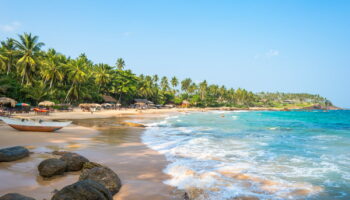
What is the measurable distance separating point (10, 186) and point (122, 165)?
3567mm

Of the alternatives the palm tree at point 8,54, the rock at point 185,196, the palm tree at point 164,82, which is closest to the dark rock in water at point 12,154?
the rock at point 185,196

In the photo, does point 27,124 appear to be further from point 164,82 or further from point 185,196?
point 164,82

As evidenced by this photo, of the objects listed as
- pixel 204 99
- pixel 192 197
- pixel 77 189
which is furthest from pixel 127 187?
pixel 204 99

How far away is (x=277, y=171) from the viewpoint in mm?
9289

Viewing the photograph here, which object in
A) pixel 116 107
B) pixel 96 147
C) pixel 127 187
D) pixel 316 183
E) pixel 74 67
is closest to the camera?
pixel 127 187

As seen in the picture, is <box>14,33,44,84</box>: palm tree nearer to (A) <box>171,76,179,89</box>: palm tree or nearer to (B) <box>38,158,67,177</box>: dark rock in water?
(B) <box>38,158,67,177</box>: dark rock in water

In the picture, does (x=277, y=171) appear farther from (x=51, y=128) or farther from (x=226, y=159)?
(x=51, y=128)

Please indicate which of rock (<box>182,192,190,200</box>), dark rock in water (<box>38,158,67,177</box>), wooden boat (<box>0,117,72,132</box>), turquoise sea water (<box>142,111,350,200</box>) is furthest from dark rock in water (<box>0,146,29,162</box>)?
wooden boat (<box>0,117,72,132</box>)

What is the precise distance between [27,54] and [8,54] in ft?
14.0

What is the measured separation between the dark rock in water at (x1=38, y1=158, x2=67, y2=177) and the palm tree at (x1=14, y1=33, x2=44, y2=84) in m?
39.2

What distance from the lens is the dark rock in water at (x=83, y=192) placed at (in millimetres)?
4219

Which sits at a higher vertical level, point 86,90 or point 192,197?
point 86,90

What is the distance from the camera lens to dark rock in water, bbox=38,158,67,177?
21.3ft

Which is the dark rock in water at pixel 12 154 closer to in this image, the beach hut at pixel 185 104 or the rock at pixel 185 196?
the rock at pixel 185 196
